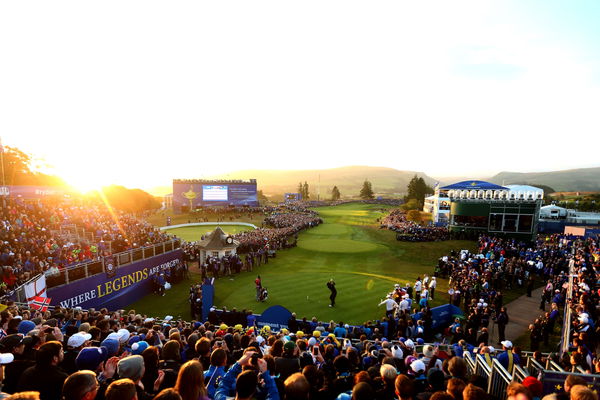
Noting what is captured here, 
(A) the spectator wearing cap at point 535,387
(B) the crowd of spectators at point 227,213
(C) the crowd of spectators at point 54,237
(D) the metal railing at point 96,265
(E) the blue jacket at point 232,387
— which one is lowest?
(B) the crowd of spectators at point 227,213

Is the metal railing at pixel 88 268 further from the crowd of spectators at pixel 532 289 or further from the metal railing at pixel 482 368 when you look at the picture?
the crowd of spectators at pixel 532 289

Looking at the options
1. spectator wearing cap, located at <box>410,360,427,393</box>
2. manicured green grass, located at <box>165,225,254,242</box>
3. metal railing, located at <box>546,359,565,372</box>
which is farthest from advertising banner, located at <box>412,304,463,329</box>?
manicured green grass, located at <box>165,225,254,242</box>

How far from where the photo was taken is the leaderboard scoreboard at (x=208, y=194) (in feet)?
220

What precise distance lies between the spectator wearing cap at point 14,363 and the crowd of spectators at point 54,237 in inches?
406

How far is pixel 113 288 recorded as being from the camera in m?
18.3

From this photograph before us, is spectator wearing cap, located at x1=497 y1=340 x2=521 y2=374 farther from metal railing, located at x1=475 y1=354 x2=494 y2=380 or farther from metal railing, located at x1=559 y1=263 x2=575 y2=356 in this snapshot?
metal railing, located at x1=559 y1=263 x2=575 y2=356

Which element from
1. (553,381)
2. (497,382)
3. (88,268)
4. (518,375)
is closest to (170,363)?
(497,382)

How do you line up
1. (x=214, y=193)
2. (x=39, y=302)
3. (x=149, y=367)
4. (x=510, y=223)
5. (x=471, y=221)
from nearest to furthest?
(x=149, y=367)
(x=39, y=302)
(x=510, y=223)
(x=471, y=221)
(x=214, y=193)

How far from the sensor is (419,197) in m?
98.6

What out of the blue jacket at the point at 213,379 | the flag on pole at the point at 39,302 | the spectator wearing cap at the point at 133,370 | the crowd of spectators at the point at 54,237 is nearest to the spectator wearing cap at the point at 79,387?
the spectator wearing cap at the point at 133,370

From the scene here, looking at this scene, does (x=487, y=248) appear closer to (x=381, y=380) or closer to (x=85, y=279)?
(x=381, y=380)

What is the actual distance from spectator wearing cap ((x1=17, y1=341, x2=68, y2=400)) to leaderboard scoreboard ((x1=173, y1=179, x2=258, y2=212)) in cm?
6541

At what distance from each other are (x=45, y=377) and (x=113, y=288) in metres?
16.3

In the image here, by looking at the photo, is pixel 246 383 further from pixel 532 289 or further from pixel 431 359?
pixel 532 289
